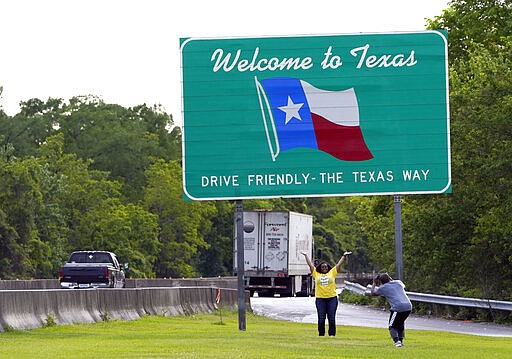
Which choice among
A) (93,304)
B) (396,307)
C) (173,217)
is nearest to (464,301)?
(93,304)

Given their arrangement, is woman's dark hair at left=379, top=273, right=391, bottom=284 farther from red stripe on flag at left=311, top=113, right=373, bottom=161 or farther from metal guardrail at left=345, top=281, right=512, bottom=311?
metal guardrail at left=345, top=281, right=512, bottom=311

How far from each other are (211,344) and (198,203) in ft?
318

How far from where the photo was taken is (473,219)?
43281 millimetres

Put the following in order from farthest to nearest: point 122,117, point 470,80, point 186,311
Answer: point 122,117 → point 470,80 → point 186,311

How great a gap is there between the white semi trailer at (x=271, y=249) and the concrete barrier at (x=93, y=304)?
54.0ft

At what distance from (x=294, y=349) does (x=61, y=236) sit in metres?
82.2

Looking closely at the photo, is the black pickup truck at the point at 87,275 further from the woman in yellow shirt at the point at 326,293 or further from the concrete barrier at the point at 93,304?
the woman in yellow shirt at the point at 326,293

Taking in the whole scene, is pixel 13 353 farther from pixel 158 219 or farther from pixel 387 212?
pixel 158 219

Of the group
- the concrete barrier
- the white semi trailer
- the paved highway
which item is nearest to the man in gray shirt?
the concrete barrier

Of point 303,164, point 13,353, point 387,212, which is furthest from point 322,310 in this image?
point 387,212

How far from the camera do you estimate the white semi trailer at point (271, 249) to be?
5753cm

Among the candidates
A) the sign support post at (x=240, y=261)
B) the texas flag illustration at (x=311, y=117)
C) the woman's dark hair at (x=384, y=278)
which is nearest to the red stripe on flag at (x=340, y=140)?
the texas flag illustration at (x=311, y=117)

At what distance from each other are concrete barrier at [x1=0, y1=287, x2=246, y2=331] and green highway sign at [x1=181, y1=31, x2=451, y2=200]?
330 centimetres

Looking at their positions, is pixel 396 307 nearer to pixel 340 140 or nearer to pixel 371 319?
pixel 340 140
